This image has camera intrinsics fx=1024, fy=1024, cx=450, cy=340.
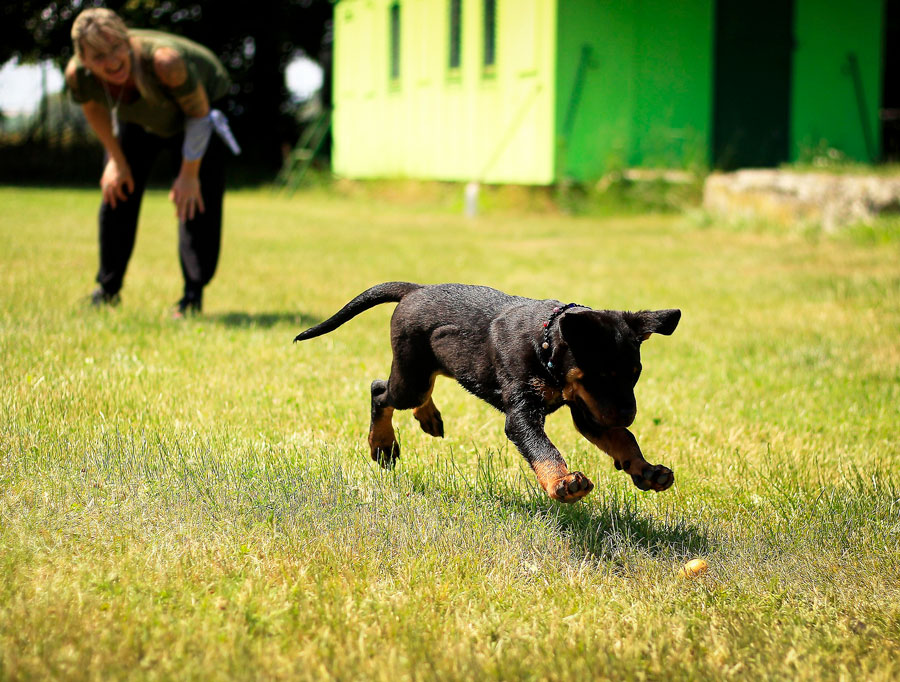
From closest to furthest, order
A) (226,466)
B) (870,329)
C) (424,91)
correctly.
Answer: (226,466) < (870,329) < (424,91)

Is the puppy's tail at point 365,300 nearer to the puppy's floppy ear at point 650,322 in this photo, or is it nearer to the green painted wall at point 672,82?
the puppy's floppy ear at point 650,322

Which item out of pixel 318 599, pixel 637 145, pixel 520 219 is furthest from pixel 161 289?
pixel 637 145

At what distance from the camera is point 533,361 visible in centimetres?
321

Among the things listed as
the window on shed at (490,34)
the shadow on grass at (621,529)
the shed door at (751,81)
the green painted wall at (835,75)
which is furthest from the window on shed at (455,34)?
the shadow on grass at (621,529)

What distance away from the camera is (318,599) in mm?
2809

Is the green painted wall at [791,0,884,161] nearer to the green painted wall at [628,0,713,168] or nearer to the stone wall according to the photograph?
the green painted wall at [628,0,713,168]

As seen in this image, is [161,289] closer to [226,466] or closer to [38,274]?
[38,274]

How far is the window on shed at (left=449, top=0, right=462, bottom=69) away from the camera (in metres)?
20.0

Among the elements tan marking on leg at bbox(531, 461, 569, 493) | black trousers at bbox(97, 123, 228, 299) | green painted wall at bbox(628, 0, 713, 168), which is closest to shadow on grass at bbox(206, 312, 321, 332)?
black trousers at bbox(97, 123, 228, 299)

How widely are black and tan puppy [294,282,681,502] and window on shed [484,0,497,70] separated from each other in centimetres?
1587

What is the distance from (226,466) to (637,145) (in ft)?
47.5

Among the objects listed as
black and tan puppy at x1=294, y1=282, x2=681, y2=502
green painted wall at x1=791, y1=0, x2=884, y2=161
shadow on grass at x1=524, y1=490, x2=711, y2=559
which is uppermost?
green painted wall at x1=791, y1=0, x2=884, y2=161

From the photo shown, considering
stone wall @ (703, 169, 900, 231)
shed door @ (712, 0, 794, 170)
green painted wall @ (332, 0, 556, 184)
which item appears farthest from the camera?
green painted wall @ (332, 0, 556, 184)

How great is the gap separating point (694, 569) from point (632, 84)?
14916 mm
